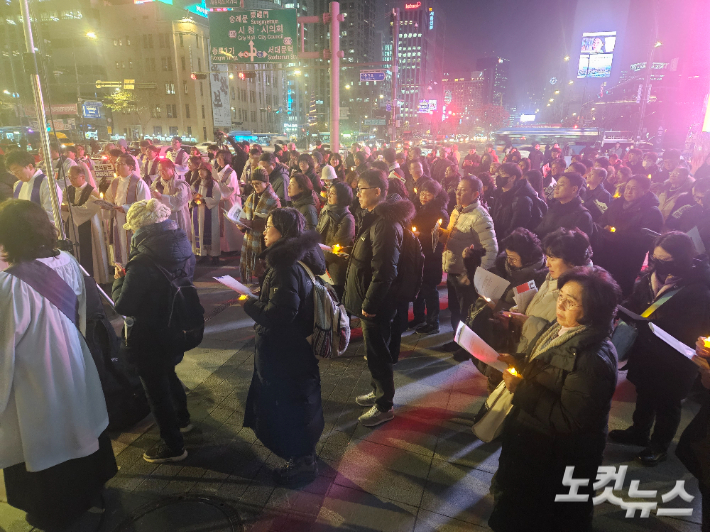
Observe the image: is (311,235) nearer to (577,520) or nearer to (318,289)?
(318,289)

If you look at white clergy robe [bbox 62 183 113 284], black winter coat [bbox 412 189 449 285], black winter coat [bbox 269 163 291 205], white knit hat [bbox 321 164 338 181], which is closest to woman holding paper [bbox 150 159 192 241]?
white clergy robe [bbox 62 183 113 284]

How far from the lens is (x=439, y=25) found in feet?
501

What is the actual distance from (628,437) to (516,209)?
12.1 feet

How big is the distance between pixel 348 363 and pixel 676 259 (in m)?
3.50

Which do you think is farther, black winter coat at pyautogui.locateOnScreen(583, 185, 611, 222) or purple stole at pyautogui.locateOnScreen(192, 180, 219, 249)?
purple stole at pyautogui.locateOnScreen(192, 180, 219, 249)

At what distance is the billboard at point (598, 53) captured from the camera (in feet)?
130

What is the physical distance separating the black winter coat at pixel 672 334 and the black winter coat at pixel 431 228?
2.51 metres

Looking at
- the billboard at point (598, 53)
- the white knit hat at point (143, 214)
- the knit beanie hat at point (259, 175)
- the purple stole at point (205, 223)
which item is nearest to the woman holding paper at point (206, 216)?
the purple stole at point (205, 223)

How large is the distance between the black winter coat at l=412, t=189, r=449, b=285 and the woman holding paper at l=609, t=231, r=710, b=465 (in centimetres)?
245

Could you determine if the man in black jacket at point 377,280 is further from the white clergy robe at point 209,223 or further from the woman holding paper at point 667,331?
the white clergy robe at point 209,223

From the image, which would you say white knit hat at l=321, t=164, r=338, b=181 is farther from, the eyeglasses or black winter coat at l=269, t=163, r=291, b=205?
the eyeglasses

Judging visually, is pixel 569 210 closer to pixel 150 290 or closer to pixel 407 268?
pixel 407 268

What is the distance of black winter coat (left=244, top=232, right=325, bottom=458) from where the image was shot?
9.30 feet

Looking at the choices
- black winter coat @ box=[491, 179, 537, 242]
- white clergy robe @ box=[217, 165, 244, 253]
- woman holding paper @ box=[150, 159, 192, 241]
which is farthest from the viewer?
white clergy robe @ box=[217, 165, 244, 253]
